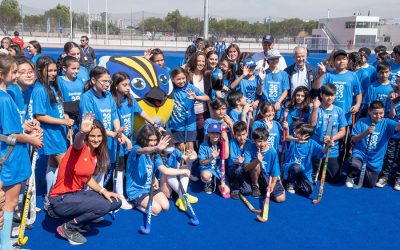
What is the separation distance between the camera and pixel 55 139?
14.2ft

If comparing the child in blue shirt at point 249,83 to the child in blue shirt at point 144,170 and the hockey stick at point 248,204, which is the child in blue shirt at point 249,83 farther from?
the child in blue shirt at point 144,170

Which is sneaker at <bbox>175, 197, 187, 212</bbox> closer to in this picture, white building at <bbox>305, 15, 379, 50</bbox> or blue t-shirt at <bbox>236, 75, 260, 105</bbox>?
blue t-shirt at <bbox>236, 75, 260, 105</bbox>

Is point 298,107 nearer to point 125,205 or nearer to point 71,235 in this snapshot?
point 125,205

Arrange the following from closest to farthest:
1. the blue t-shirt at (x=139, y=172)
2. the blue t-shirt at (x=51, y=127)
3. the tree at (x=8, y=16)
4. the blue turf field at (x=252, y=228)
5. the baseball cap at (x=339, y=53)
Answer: the blue turf field at (x=252, y=228) < the blue t-shirt at (x=51, y=127) < the blue t-shirt at (x=139, y=172) < the baseball cap at (x=339, y=53) < the tree at (x=8, y=16)

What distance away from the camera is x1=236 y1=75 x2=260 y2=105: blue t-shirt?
19.2ft

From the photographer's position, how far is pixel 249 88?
586 centimetres

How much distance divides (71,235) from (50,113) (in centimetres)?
140

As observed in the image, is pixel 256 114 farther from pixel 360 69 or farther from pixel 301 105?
pixel 360 69

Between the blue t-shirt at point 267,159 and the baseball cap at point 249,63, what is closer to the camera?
the blue t-shirt at point 267,159

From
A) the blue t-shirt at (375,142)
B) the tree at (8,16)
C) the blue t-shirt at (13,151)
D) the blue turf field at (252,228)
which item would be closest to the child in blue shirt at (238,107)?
the blue turf field at (252,228)

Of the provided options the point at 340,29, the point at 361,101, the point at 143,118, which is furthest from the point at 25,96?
the point at 340,29

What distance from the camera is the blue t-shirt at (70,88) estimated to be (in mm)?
4594

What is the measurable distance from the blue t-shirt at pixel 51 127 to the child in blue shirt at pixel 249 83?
8.78ft

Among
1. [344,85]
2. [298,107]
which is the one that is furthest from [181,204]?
[344,85]
